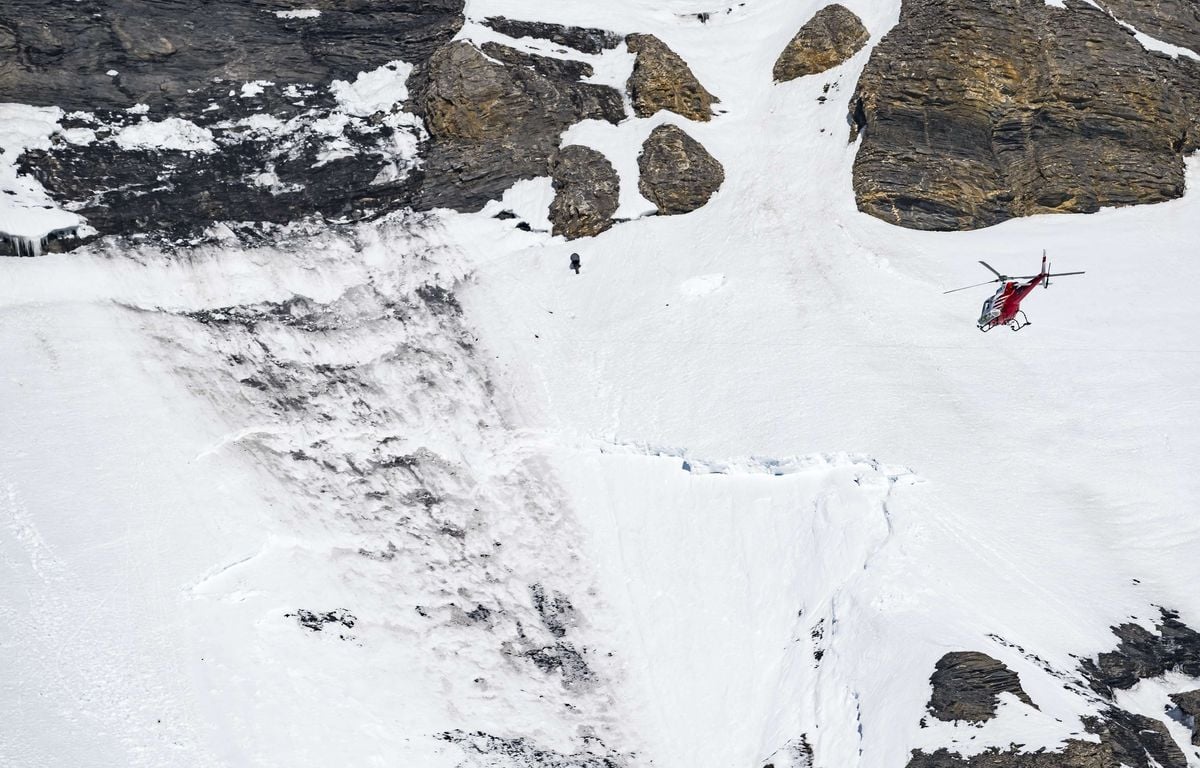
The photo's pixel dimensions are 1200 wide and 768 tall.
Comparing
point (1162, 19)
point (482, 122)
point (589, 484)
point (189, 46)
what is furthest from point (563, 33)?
point (1162, 19)

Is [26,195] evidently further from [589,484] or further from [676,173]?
[676,173]

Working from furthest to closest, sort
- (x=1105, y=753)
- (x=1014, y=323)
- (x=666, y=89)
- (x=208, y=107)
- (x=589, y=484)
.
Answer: (x=666, y=89)
(x=208, y=107)
(x=1014, y=323)
(x=589, y=484)
(x=1105, y=753)

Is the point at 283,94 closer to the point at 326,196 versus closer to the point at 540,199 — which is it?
the point at 326,196

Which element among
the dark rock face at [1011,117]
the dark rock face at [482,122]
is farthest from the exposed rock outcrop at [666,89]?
the dark rock face at [1011,117]

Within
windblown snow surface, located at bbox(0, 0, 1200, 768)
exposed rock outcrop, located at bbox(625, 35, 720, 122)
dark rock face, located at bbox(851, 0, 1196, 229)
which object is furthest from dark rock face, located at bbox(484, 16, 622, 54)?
dark rock face, located at bbox(851, 0, 1196, 229)

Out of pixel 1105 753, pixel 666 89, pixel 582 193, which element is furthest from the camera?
pixel 666 89

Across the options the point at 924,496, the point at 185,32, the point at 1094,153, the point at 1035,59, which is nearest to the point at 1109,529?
the point at 924,496

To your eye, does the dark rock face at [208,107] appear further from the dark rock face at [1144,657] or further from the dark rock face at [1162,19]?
the dark rock face at [1144,657]
